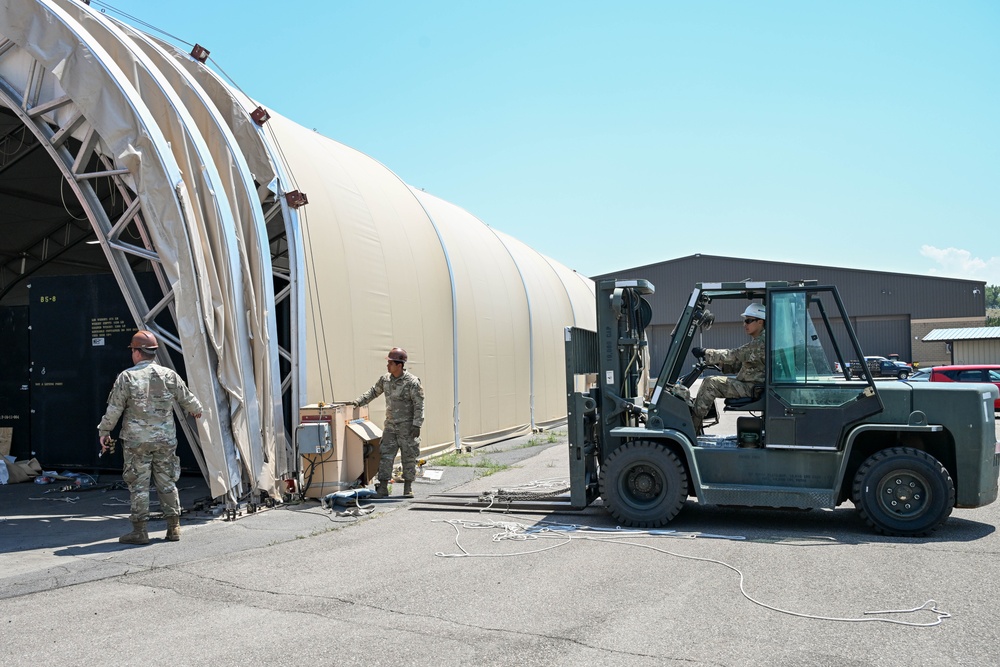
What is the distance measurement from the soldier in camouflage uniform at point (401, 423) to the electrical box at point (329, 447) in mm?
405

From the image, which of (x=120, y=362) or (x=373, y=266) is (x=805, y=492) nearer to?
(x=373, y=266)

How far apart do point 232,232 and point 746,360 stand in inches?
243

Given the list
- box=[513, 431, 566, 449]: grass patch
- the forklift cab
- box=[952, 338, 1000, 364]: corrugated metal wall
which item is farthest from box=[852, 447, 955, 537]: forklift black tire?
box=[952, 338, 1000, 364]: corrugated metal wall

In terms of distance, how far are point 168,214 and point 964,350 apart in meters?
40.3

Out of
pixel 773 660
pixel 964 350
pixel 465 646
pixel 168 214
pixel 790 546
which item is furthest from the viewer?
pixel 964 350

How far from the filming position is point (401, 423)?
10273 millimetres

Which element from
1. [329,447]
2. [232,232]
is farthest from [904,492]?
[232,232]

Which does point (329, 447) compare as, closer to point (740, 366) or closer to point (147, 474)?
point (147, 474)

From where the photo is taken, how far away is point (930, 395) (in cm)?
761

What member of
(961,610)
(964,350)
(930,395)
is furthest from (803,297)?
(964,350)

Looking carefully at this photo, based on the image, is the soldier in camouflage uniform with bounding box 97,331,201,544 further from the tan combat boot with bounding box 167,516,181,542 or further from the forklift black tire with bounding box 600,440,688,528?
the forklift black tire with bounding box 600,440,688,528

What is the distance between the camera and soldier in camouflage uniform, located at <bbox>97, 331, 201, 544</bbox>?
746 cm

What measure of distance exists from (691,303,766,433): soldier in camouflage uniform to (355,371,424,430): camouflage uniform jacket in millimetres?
3759

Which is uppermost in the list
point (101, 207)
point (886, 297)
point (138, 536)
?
point (886, 297)
